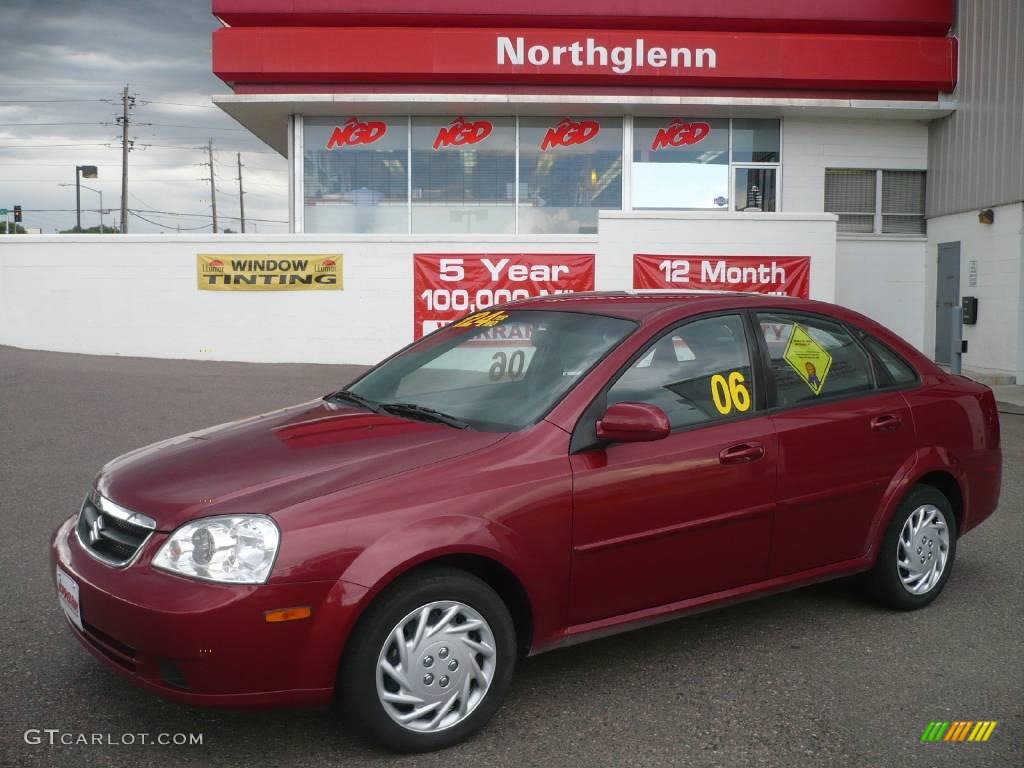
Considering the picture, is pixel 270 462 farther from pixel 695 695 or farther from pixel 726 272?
pixel 726 272

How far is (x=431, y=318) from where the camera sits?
57.6 ft

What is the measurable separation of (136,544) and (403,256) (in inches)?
567

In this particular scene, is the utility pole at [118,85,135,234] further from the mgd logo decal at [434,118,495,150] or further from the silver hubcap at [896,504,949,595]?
the silver hubcap at [896,504,949,595]

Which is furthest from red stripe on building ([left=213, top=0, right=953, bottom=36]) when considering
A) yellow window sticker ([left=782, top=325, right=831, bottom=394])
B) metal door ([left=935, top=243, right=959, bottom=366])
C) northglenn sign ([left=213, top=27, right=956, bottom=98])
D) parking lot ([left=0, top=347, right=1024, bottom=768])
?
yellow window sticker ([left=782, top=325, right=831, bottom=394])

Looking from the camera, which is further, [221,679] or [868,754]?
[868,754]

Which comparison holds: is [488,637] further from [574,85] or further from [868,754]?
[574,85]

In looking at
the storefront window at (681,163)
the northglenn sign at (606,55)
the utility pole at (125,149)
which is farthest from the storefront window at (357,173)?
the utility pole at (125,149)

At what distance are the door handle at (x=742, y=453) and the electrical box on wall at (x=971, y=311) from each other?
49.8 feet

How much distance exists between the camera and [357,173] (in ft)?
67.1

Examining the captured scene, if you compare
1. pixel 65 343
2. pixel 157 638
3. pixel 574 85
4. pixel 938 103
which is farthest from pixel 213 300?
pixel 157 638

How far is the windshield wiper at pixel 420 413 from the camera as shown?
13.1ft

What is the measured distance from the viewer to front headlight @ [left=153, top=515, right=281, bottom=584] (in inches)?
126

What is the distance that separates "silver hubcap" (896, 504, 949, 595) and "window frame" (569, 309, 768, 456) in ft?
3.67

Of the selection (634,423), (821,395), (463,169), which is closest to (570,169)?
(463,169)
